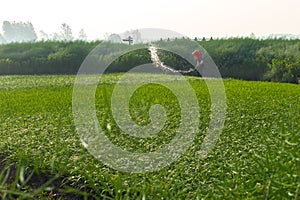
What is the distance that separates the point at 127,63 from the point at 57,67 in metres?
2.10

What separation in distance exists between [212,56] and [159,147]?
A: 287 inches

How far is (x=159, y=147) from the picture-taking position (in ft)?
6.79

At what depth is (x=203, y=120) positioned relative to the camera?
8.75 feet

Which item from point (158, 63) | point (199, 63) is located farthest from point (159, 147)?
point (158, 63)

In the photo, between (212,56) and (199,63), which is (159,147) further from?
(212,56)

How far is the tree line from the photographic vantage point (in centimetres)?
736

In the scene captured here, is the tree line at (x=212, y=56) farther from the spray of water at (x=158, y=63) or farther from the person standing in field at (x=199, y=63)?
the person standing in field at (x=199, y=63)

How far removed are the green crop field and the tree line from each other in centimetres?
380

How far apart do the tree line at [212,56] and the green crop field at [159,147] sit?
380 centimetres

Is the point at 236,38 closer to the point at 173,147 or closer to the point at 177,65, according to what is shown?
the point at 177,65

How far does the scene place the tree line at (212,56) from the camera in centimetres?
736

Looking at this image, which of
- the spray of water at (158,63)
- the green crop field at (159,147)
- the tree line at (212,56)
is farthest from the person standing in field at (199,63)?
the green crop field at (159,147)

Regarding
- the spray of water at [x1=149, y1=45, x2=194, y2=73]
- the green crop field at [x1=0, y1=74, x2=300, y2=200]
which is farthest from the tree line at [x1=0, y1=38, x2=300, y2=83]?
the green crop field at [x1=0, y1=74, x2=300, y2=200]

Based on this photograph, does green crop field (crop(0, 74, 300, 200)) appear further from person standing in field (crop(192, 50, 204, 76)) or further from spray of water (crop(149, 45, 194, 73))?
spray of water (crop(149, 45, 194, 73))
